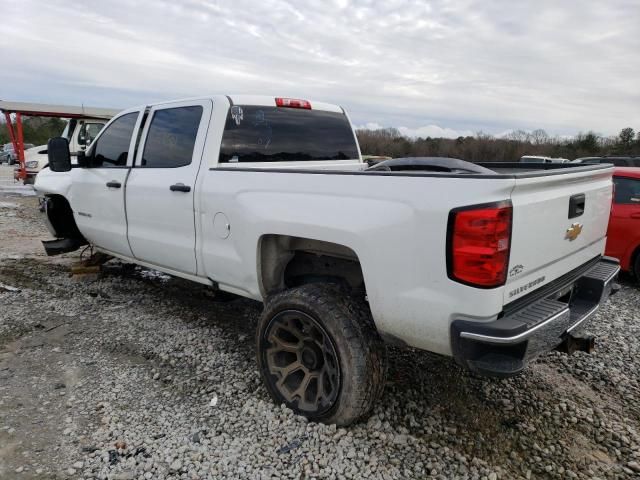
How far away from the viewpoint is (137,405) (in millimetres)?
3090

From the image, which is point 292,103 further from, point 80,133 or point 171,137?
point 80,133

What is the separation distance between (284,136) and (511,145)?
27771mm

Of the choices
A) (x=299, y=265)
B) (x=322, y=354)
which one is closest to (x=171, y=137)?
(x=299, y=265)

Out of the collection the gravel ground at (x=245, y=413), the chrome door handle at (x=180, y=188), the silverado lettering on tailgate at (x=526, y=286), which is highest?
the chrome door handle at (x=180, y=188)

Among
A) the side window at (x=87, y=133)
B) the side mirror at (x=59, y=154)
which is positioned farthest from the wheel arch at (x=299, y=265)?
the side window at (x=87, y=133)

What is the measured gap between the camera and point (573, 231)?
272 centimetres

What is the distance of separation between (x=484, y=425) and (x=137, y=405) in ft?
7.22

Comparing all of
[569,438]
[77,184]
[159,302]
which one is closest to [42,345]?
[159,302]

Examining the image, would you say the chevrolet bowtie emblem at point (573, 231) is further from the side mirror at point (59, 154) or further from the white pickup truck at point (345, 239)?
the side mirror at point (59, 154)

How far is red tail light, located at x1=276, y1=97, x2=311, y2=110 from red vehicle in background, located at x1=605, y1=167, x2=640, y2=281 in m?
4.28

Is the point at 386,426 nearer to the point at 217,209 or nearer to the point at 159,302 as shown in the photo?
the point at 217,209

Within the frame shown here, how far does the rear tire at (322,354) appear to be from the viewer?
2.63 metres

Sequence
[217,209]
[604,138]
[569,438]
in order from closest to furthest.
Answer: [569,438]
[217,209]
[604,138]

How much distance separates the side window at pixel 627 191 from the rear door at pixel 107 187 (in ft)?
18.8
